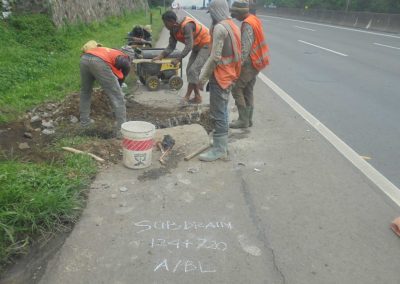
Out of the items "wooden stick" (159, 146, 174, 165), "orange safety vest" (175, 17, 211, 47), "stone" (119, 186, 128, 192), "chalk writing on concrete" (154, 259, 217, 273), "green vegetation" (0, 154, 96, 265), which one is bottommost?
"wooden stick" (159, 146, 174, 165)

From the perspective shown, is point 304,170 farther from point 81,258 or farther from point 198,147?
point 81,258

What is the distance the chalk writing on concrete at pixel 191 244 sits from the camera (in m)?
3.35

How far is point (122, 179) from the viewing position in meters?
4.52

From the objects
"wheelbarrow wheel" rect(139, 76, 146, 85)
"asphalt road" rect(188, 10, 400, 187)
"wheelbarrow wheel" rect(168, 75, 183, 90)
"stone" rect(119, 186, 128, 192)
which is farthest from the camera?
"wheelbarrow wheel" rect(139, 76, 146, 85)

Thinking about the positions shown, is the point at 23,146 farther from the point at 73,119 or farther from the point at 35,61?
the point at 35,61

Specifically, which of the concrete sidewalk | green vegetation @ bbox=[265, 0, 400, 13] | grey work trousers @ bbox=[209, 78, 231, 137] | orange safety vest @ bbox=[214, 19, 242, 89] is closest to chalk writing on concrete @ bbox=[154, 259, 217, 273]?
the concrete sidewalk

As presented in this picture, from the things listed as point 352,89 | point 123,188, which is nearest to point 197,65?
point 123,188

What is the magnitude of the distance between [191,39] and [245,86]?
1.47 metres

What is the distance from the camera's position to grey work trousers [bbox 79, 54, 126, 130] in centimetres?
521

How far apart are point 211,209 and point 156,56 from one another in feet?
17.2

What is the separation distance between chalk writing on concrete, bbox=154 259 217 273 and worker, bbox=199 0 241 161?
202 cm

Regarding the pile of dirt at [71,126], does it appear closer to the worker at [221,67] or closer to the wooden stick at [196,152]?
the wooden stick at [196,152]

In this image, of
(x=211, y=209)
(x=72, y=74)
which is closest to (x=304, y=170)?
(x=211, y=209)

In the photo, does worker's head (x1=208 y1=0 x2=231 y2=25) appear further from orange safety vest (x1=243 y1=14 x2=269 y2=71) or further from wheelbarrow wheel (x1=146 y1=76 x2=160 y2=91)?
wheelbarrow wheel (x1=146 y1=76 x2=160 y2=91)
